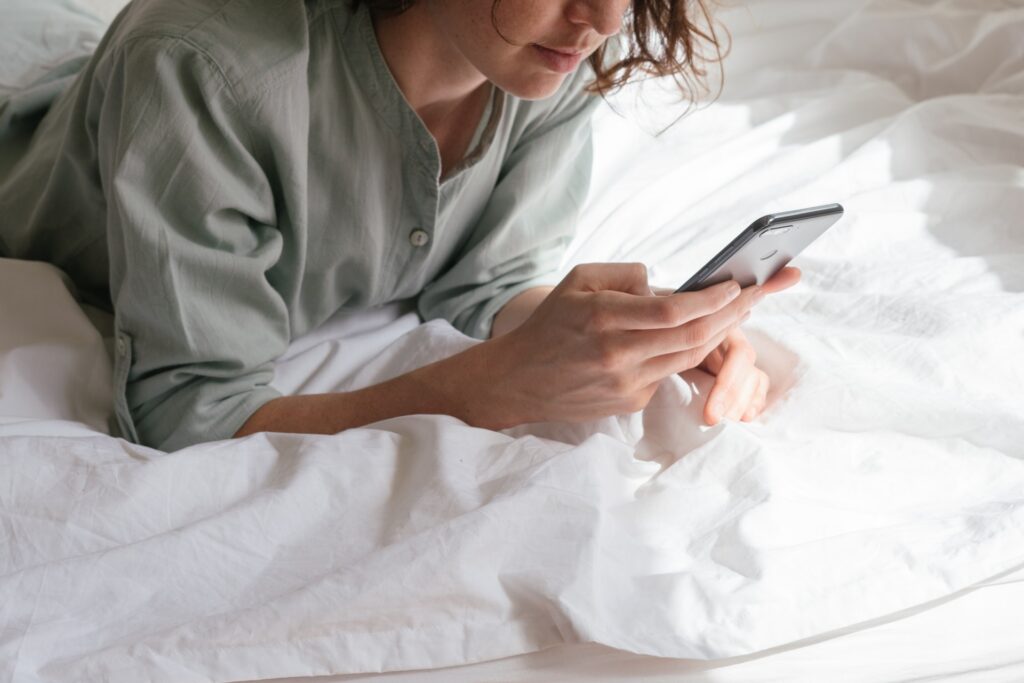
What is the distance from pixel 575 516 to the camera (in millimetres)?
729

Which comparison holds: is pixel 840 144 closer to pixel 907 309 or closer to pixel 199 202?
pixel 907 309

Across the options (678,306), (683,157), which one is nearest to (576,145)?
(683,157)

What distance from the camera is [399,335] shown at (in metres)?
1.16

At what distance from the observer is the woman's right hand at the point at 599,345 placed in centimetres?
82

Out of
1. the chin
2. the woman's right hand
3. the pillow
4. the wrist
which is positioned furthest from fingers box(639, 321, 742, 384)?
the pillow

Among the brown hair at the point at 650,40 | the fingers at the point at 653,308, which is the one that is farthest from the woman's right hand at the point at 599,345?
the brown hair at the point at 650,40

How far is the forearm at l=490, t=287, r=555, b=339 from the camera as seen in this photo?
116 centimetres

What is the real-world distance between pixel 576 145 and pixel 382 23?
12.0 inches

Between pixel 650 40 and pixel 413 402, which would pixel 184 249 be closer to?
pixel 413 402

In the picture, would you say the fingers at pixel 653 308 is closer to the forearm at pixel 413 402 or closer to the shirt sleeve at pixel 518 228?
the forearm at pixel 413 402

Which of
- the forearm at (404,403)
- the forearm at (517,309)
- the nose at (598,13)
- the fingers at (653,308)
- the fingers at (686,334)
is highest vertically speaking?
the nose at (598,13)

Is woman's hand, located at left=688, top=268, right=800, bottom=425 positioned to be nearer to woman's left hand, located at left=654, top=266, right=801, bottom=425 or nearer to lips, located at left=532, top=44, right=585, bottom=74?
woman's left hand, located at left=654, top=266, right=801, bottom=425

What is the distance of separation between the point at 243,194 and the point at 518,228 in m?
0.35

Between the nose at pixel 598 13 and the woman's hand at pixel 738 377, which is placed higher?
the nose at pixel 598 13
